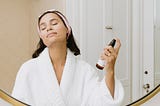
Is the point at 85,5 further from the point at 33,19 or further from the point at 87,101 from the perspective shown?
the point at 87,101

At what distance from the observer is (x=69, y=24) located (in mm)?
611

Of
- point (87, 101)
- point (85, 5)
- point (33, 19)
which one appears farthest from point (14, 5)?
point (87, 101)

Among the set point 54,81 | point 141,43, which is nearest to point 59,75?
point 54,81

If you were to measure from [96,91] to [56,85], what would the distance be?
0.10 m

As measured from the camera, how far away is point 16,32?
605 millimetres

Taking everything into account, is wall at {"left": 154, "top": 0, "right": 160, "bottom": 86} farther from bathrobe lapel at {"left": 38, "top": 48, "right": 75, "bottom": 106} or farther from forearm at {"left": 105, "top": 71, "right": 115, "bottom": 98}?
bathrobe lapel at {"left": 38, "top": 48, "right": 75, "bottom": 106}

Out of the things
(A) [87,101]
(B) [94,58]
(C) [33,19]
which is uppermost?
(C) [33,19]

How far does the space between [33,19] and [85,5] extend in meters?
0.14

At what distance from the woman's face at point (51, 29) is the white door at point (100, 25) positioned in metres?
0.03

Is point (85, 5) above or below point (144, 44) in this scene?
above

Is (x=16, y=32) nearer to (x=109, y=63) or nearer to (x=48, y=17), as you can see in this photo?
(x=48, y=17)

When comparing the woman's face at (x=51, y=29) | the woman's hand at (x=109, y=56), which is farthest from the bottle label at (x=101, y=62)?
the woman's face at (x=51, y=29)

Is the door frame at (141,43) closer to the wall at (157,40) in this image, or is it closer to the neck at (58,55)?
the wall at (157,40)

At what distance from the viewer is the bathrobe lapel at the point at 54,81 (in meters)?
0.60
